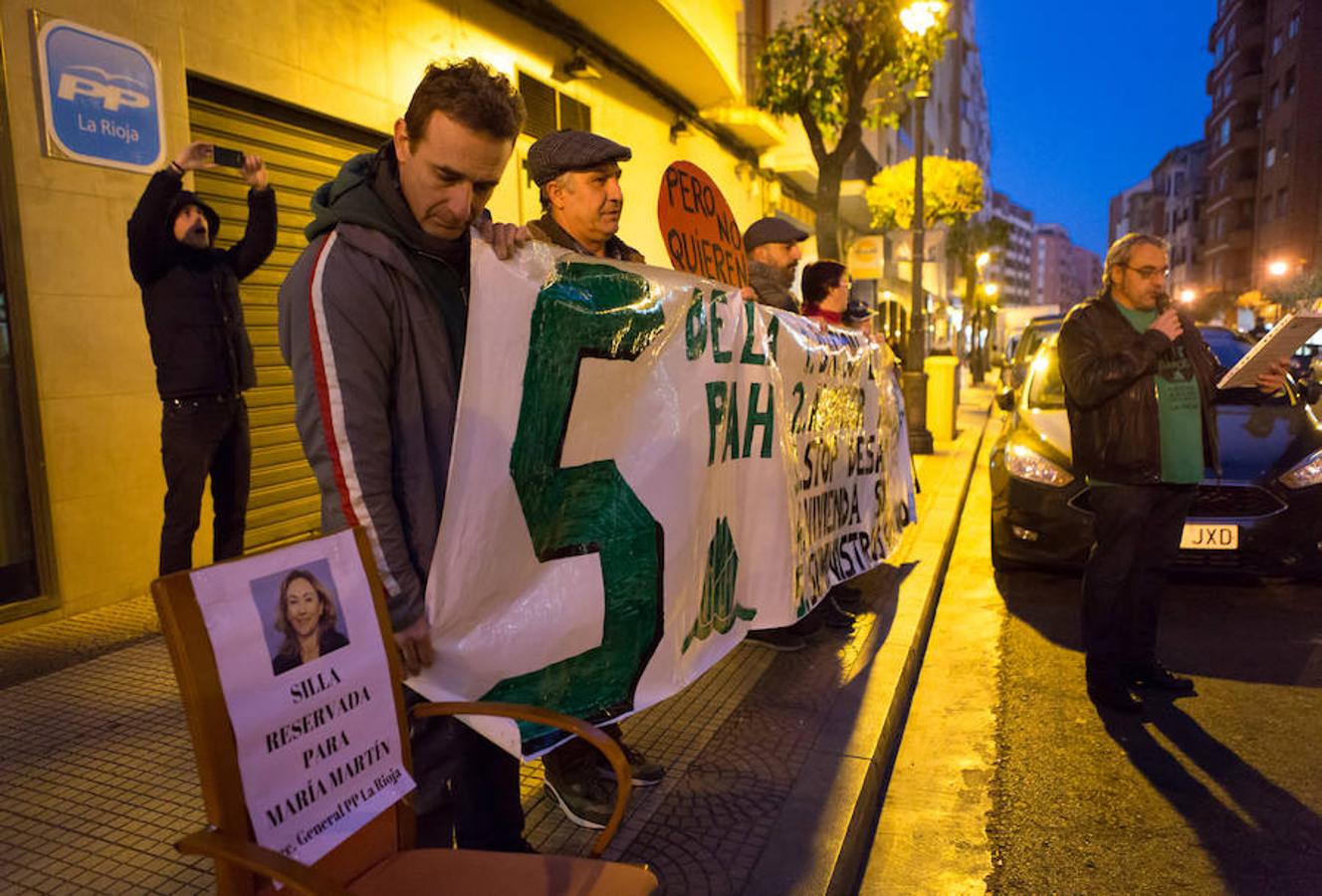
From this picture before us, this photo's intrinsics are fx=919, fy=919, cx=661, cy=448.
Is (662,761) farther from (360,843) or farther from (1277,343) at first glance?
(1277,343)

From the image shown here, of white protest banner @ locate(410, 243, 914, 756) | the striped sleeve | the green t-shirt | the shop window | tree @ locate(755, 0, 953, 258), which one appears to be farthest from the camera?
tree @ locate(755, 0, 953, 258)

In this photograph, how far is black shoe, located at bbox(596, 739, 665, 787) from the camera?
2912mm

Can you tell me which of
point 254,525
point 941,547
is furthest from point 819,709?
point 254,525

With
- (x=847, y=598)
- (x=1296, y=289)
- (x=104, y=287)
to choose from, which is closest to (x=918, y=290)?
(x=847, y=598)

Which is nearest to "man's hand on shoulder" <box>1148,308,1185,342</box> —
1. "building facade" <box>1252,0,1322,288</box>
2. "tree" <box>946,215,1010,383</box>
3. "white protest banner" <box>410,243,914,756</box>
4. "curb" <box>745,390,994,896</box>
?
"white protest banner" <box>410,243,914,756</box>

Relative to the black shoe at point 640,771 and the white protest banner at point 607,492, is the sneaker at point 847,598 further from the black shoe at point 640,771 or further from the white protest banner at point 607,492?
the black shoe at point 640,771

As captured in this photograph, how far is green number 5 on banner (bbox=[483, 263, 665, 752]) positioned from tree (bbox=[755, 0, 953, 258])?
862 centimetres

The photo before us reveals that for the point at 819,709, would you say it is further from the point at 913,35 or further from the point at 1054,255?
the point at 1054,255

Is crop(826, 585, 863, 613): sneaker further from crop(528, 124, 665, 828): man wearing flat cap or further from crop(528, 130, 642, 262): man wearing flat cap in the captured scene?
crop(528, 130, 642, 262): man wearing flat cap

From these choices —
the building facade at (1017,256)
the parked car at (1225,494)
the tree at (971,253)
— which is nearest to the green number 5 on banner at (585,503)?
the parked car at (1225,494)

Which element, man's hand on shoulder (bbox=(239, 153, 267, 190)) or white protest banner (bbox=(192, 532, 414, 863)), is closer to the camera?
white protest banner (bbox=(192, 532, 414, 863))

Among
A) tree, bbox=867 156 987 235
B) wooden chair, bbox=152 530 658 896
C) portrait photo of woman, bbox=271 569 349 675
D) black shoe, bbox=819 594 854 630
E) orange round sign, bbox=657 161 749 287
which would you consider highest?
tree, bbox=867 156 987 235

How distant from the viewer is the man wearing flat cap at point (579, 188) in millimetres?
2900

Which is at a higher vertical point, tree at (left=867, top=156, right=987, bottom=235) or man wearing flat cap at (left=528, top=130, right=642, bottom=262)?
tree at (left=867, top=156, right=987, bottom=235)
